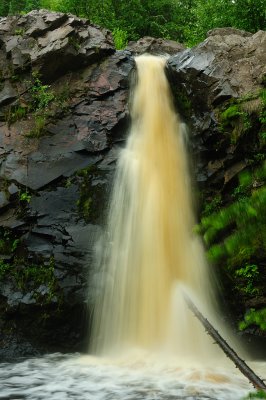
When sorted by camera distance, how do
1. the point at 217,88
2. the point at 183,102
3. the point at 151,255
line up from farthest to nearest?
the point at 183,102 → the point at 217,88 → the point at 151,255

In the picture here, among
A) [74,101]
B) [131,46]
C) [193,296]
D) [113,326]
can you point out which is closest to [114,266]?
[113,326]

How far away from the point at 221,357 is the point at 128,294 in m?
1.91

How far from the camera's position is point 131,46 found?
47.0 feet

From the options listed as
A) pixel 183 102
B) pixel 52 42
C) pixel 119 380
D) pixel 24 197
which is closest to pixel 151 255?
pixel 119 380

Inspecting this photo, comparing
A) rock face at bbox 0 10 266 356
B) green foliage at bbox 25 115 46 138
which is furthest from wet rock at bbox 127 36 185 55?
green foliage at bbox 25 115 46 138

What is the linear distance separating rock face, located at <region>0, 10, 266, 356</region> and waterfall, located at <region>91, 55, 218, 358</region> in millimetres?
336

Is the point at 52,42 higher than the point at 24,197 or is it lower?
higher

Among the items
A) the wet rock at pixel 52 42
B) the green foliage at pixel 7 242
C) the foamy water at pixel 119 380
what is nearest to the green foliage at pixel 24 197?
the green foliage at pixel 7 242

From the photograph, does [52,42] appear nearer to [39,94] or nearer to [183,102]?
[39,94]

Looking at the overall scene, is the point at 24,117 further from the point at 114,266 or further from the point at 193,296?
the point at 193,296

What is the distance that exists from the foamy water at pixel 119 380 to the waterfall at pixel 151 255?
0.56 metres

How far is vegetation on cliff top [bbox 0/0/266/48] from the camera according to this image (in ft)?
52.0

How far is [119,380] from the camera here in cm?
573

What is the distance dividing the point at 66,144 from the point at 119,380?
5034 mm
